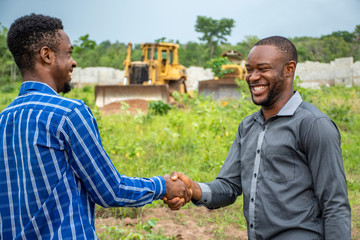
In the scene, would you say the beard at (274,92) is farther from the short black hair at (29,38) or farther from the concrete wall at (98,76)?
the concrete wall at (98,76)

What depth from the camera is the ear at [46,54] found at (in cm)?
175

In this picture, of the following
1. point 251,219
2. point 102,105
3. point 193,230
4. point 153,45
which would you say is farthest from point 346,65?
point 251,219

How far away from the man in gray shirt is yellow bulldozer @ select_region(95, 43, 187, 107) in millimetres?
10502

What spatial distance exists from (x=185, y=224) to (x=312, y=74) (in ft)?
72.3

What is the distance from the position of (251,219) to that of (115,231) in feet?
6.50

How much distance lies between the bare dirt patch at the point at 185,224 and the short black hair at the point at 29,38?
220 centimetres

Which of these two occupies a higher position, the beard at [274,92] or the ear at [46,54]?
the ear at [46,54]

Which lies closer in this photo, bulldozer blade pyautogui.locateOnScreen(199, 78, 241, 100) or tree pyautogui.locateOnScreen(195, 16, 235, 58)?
bulldozer blade pyautogui.locateOnScreen(199, 78, 241, 100)

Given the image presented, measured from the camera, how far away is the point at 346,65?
2234cm

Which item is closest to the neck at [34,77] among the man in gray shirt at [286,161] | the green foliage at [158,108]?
the man in gray shirt at [286,161]

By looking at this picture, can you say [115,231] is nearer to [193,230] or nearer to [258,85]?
[193,230]

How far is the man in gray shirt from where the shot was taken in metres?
1.71

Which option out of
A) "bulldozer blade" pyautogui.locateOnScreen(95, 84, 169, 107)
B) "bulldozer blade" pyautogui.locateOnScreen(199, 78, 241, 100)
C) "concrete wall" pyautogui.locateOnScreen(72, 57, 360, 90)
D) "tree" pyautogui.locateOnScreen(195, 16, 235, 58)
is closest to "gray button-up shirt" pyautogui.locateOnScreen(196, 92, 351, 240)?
"bulldozer blade" pyautogui.locateOnScreen(95, 84, 169, 107)

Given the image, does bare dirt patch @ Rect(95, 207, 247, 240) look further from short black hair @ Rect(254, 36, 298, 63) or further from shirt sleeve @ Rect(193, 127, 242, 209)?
short black hair @ Rect(254, 36, 298, 63)
